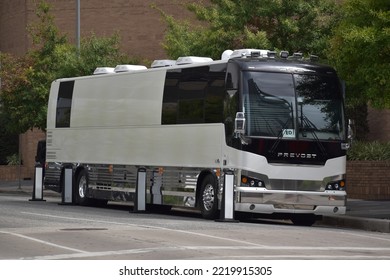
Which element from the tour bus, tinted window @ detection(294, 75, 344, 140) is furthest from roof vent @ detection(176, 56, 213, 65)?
tinted window @ detection(294, 75, 344, 140)

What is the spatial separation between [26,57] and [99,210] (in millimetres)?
15200

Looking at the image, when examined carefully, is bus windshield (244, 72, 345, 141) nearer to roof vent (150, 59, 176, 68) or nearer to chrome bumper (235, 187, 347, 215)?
chrome bumper (235, 187, 347, 215)

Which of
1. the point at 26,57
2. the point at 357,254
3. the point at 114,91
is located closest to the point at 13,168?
the point at 26,57

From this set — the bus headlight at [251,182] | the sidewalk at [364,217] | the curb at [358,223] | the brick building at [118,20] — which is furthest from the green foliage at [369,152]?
the brick building at [118,20]

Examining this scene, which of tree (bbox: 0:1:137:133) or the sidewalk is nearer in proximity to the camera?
the sidewalk

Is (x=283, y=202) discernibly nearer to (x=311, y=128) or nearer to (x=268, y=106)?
(x=311, y=128)

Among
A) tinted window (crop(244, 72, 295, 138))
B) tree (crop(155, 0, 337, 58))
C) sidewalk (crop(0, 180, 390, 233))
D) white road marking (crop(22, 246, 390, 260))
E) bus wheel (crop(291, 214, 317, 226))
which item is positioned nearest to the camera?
A: white road marking (crop(22, 246, 390, 260))

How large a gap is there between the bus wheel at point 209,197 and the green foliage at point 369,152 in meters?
10.3

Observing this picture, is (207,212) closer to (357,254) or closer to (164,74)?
(164,74)

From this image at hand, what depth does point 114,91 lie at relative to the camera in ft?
106

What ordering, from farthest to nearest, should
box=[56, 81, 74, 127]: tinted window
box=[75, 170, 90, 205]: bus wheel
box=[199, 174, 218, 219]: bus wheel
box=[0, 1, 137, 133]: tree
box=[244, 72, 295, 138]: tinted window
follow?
box=[0, 1, 137, 133]: tree → box=[56, 81, 74, 127]: tinted window → box=[75, 170, 90, 205]: bus wheel → box=[199, 174, 218, 219]: bus wheel → box=[244, 72, 295, 138]: tinted window

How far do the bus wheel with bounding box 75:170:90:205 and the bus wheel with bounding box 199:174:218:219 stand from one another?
661cm

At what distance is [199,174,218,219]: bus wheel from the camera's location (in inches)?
1051

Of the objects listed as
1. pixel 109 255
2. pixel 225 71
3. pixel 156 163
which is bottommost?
pixel 109 255
